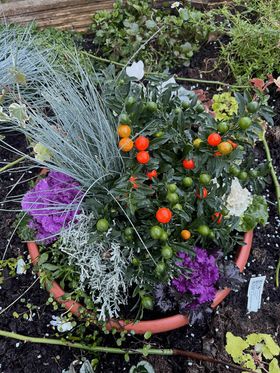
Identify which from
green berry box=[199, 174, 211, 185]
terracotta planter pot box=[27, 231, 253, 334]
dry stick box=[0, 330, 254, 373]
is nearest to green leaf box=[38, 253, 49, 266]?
terracotta planter pot box=[27, 231, 253, 334]

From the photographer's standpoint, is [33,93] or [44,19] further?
[44,19]

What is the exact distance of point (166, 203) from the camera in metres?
1.51

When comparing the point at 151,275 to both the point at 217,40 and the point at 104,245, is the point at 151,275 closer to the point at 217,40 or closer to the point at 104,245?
the point at 104,245

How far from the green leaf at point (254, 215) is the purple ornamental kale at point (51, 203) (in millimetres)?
606

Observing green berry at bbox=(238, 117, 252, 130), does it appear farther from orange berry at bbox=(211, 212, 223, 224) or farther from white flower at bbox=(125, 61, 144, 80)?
white flower at bbox=(125, 61, 144, 80)

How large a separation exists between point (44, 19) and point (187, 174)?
1372 millimetres

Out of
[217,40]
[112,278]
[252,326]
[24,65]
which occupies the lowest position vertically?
[252,326]

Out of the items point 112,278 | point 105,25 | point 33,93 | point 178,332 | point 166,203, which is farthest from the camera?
point 105,25

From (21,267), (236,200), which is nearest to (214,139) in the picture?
(236,200)

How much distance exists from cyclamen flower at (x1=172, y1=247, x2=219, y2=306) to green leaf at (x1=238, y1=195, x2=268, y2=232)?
0.22 m

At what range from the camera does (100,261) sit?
5.43 ft

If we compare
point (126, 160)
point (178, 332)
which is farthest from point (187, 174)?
point (178, 332)

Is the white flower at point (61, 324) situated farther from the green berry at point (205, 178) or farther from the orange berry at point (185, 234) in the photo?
the green berry at point (205, 178)

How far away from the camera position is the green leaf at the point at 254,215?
179 centimetres
